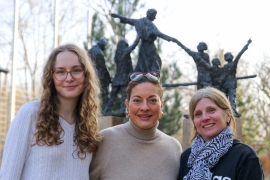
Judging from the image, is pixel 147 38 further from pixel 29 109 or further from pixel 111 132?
pixel 29 109

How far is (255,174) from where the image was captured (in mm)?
2527

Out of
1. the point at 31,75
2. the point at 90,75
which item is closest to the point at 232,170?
the point at 90,75

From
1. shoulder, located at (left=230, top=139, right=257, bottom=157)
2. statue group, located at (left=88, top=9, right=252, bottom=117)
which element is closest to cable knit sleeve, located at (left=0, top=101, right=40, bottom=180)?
shoulder, located at (left=230, top=139, right=257, bottom=157)

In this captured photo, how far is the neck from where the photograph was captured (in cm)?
281

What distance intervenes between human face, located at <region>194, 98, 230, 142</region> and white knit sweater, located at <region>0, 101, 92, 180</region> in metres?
0.76

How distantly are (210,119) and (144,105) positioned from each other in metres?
0.40

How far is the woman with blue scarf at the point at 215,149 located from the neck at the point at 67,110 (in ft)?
2.37

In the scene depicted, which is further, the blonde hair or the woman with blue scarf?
the blonde hair

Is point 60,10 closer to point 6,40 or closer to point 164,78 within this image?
point 6,40

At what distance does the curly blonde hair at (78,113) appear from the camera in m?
2.65

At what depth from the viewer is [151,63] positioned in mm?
9352

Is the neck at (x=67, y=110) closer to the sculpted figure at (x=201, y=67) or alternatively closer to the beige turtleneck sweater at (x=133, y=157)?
the beige turtleneck sweater at (x=133, y=157)

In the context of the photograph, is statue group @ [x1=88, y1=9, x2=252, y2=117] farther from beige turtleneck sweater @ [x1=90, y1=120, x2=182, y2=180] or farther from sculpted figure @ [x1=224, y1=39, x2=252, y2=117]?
beige turtleneck sweater @ [x1=90, y1=120, x2=182, y2=180]

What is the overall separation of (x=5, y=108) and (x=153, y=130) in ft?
52.0
